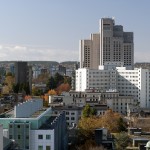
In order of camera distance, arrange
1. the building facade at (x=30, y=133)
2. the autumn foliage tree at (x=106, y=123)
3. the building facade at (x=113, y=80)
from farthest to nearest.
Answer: the building facade at (x=113, y=80), the autumn foliage tree at (x=106, y=123), the building facade at (x=30, y=133)

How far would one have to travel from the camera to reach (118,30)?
74188mm

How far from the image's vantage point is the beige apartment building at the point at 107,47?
71.6 m

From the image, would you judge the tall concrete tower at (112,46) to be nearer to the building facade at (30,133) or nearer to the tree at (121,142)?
the tree at (121,142)

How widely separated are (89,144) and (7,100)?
24.0 m

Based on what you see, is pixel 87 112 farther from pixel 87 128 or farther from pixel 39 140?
pixel 39 140

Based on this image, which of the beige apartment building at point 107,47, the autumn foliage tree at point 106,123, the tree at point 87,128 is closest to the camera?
the tree at point 87,128

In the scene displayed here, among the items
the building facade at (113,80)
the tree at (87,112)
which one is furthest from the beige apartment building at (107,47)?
the tree at (87,112)

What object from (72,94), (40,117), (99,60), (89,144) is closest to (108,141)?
(89,144)

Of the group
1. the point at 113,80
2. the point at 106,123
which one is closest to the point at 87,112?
the point at 106,123

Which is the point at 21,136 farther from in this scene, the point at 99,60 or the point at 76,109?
the point at 99,60

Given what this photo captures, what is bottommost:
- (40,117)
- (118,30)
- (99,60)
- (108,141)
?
(108,141)

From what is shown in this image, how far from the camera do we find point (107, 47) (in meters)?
71.9

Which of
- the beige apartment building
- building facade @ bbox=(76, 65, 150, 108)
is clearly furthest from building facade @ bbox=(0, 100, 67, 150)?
the beige apartment building

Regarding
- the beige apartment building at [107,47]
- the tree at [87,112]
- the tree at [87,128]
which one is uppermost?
the beige apartment building at [107,47]
